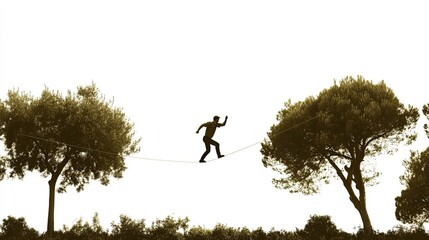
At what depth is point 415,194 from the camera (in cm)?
3234

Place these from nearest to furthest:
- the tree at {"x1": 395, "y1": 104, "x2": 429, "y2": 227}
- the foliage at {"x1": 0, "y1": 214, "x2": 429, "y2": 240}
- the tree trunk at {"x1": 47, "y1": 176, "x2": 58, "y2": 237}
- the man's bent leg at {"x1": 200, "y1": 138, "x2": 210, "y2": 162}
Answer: the man's bent leg at {"x1": 200, "y1": 138, "x2": 210, "y2": 162}, the foliage at {"x1": 0, "y1": 214, "x2": 429, "y2": 240}, the tree trunk at {"x1": 47, "y1": 176, "x2": 58, "y2": 237}, the tree at {"x1": 395, "y1": 104, "x2": 429, "y2": 227}

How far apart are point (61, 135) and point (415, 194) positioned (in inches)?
1157

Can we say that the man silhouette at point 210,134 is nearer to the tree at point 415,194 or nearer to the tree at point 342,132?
the tree at point 342,132

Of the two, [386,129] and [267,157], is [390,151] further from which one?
[267,157]

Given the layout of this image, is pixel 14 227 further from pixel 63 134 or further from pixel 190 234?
pixel 190 234

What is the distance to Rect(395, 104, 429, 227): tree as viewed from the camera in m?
32.1

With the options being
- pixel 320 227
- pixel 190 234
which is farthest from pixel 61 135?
pixel 320 227

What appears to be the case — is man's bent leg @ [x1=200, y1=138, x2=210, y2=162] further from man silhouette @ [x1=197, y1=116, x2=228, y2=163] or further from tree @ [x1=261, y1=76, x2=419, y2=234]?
tree @ [x1=261, y1=76, x2=419, y2=234]

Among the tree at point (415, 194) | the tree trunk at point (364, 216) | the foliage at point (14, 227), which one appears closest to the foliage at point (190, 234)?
the foliage at point (14, 227)

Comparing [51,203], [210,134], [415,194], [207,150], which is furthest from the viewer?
[415,194]

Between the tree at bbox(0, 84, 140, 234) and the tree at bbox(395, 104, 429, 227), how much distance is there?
2485cm

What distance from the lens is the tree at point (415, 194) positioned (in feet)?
105

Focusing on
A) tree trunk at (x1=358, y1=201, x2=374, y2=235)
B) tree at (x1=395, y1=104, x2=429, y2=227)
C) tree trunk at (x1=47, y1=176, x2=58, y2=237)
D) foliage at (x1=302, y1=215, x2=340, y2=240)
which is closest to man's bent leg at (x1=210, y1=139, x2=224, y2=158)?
foliage at (x1=302, y1=215, x2=340, y2=240)

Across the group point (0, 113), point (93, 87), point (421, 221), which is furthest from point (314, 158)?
point (0, 113)
